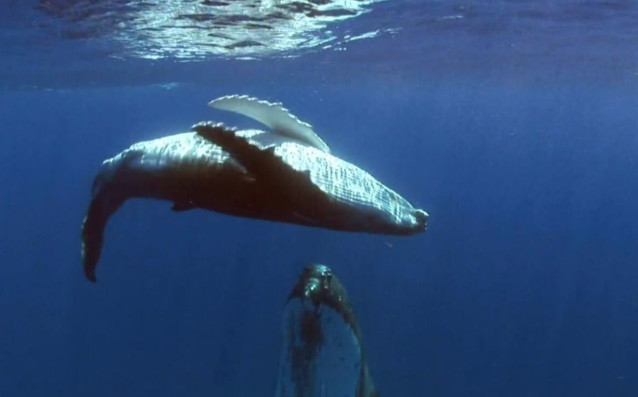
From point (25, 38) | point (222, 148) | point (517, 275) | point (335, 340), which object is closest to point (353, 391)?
point (335, 340)

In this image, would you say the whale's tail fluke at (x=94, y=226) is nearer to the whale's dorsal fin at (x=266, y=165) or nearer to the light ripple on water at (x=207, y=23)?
the whale's dorsal fin at (x=266, y=165)

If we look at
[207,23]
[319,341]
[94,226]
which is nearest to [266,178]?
[319,341]

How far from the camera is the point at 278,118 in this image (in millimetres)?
4801

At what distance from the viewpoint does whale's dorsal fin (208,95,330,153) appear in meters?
4.75

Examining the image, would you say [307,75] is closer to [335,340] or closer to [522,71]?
[522,71]

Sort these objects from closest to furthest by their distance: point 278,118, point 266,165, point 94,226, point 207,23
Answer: point 266,165
point 278,118
point 94,226
point 207,23

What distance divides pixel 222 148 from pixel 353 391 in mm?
1930

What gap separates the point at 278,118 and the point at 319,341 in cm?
146

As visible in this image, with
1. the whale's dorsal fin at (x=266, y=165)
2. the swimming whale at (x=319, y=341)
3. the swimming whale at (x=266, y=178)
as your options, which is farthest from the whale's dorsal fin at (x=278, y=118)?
the swimming whale at (x=319, y=341)

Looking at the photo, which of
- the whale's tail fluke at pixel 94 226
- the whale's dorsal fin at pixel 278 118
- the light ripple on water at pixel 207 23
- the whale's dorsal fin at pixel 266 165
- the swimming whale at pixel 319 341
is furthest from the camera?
the light ripple on water at pixel 207 23

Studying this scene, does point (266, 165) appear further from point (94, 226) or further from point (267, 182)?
point (94, 226)

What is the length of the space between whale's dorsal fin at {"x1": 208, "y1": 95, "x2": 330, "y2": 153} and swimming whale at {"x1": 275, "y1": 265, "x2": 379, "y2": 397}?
922 mm

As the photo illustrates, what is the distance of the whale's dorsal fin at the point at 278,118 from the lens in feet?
15.6

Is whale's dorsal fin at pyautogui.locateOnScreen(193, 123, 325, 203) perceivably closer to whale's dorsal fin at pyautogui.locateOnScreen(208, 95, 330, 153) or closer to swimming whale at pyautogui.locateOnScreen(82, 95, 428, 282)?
swimming whale at pyautogui.locateOnScreen(82, 95, 428, 282)
